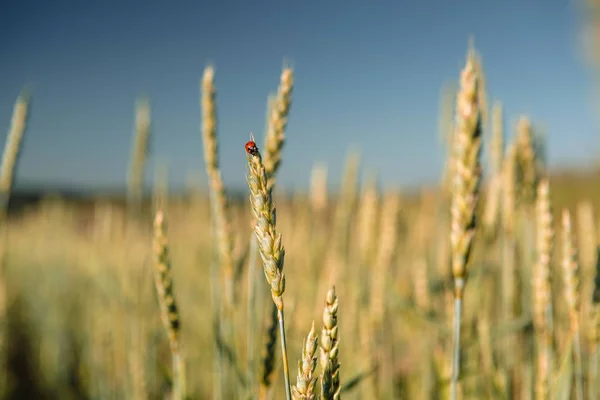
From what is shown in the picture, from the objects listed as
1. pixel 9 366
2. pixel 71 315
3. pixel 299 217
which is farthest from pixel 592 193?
pixel 9 366

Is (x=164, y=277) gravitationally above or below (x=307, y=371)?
above

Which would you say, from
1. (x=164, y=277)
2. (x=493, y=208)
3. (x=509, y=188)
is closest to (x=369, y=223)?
(x=493, y=208)

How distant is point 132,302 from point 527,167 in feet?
4.73

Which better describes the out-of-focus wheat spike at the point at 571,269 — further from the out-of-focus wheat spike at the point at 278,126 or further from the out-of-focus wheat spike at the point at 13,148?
the out-of-focus wheat spike at the point at 13,148

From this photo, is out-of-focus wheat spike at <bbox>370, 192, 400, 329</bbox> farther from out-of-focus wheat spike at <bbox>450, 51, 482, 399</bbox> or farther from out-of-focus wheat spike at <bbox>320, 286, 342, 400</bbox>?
out-of-focus wheat spike at <bbox>320, 286, 342, 400</bbox>

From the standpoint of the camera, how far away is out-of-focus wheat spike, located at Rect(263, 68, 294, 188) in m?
0.86

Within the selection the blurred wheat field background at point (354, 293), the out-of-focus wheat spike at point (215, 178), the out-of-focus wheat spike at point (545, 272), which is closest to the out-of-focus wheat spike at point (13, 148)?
the blurred wheat field background at point (354, 293)

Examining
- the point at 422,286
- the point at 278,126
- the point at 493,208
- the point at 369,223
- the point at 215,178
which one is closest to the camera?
the point at 278,126

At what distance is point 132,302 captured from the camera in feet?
5.79

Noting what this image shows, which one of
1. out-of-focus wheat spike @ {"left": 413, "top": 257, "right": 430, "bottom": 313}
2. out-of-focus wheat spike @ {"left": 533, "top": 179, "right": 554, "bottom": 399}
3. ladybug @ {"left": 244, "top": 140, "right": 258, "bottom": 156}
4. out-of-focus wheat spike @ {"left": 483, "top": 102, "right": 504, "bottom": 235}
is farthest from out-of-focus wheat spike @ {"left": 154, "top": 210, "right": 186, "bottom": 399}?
out-of-focus wheat spike @ {"left": 413, "top": 257, "right": 430, "bottom": 313}

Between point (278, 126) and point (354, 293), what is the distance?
1002mm

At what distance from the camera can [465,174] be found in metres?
0.62

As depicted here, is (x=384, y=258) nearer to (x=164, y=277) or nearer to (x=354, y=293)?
(x=354, y=293)

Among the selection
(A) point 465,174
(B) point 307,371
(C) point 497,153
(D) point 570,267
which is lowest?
(B) point 307,371
